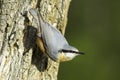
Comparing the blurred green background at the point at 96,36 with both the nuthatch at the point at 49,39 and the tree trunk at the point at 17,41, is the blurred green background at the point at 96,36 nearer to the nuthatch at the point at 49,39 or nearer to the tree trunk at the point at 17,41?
the tree trunk at the point at 17,41

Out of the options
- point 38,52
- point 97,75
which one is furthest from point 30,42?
point 97,75

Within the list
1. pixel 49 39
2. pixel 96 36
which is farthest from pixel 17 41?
pixel 96 36

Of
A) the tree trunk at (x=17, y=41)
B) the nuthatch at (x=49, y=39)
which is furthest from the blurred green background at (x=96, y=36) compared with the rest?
the nuthatch at (x=49, y=39)

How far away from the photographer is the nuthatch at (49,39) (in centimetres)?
438

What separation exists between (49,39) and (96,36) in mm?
6252

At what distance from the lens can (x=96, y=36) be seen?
1060 cm

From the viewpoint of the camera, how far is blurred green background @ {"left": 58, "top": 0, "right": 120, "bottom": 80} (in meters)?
10.0

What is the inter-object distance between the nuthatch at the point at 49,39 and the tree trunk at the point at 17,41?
0.39ft

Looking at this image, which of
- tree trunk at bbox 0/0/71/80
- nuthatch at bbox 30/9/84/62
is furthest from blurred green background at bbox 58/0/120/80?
nuthatch at bbox 30/9/84/62

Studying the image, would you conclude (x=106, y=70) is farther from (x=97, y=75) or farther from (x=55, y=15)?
(x=55, y=15)

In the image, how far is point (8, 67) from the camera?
444 centimetres

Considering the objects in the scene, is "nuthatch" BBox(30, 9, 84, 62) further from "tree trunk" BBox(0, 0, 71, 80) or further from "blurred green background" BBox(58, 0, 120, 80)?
"blurred green background" BBox(58, 0, 120, 80)

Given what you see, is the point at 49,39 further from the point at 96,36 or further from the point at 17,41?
the point at 96,36

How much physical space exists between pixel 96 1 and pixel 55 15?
609cm
